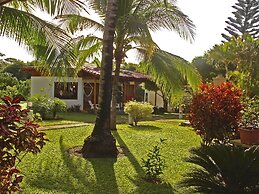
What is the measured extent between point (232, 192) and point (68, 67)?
4.83 m

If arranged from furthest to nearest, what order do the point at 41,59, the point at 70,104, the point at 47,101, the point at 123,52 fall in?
the point at 70,104 → the point at 47,101 → the point at 123,52 → the point at 41,59

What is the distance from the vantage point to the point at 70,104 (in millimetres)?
24078

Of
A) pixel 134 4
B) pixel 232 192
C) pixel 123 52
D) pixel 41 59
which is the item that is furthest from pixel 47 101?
pixel 232 192

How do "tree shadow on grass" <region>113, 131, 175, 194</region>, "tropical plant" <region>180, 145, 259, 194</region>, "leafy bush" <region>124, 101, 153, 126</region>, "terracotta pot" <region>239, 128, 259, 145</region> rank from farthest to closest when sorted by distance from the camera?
"leafy bush" <region>124, 101, 153, 126</region>, "terracotta pot" <region>239, 128, 259, 145</region>, "tree shadow on grass" <region>113, 131, 175, 194</region>, "tropical plant" <region>180, 145, 259, 194</region>

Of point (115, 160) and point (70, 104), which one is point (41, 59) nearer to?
point (115, 160)

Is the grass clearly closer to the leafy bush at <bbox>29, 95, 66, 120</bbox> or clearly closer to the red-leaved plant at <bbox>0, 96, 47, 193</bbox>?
the red-leaved plant at <bbox>0, 96, 47, 193</bbox>

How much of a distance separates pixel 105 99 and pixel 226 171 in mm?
4312

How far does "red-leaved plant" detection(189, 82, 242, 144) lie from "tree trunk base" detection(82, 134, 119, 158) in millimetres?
2888

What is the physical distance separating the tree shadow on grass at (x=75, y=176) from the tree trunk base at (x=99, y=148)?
303mm

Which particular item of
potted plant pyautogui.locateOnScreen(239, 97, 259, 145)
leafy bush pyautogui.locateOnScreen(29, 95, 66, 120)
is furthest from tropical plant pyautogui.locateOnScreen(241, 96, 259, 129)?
leafy bush pyautogui.locateOnScreen(29, 95, 66, 120)

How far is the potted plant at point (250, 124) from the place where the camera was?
26.2 feet

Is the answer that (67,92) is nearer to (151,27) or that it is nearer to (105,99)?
(151,27)

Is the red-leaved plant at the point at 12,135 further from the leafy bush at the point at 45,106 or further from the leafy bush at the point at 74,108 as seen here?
the leafy bush at the point at 74,108

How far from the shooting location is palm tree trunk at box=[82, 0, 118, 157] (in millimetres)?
8766
